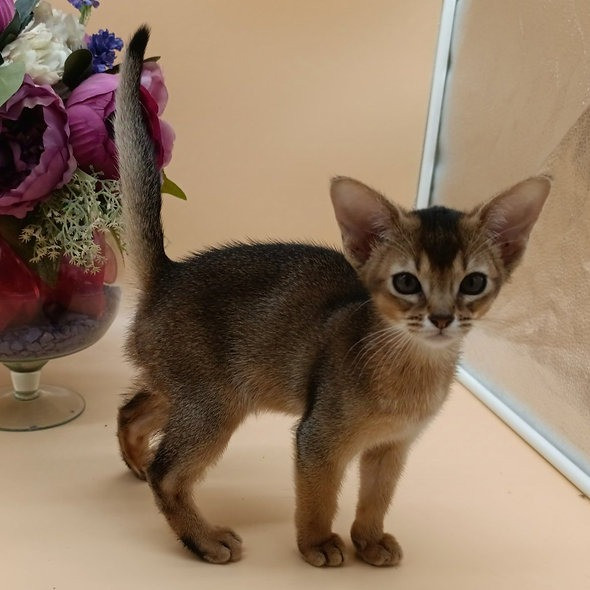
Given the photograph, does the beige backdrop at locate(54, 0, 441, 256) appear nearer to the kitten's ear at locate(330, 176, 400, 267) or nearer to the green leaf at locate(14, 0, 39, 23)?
the green leaf at locate(14, 0, 39, 23)

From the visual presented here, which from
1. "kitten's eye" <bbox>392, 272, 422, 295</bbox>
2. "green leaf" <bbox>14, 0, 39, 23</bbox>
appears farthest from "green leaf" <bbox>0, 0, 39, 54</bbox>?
"kitten's eye" <bbox>392, 272, 422, 295</bbox>

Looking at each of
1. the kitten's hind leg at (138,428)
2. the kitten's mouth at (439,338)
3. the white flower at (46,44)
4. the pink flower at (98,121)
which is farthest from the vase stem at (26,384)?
the kitten's mouth at (439,338)

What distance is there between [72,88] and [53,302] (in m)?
A: 0.31

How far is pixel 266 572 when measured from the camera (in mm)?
1033

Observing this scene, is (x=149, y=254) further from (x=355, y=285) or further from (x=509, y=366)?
(x=509, y=366)

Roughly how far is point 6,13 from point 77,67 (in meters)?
0.12

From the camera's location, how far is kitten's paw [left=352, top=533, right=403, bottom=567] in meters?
1.06

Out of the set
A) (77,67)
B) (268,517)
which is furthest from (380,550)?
(77,67)

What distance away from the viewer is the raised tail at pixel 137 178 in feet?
3.52

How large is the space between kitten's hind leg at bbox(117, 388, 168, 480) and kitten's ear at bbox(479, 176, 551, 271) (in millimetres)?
520

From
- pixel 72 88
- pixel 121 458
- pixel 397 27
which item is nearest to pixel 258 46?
pixel 397 27

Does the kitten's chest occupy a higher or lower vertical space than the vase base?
higher

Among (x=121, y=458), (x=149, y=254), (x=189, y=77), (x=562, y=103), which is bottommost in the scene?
(x=121, y=458)

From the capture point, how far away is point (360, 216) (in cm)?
101
